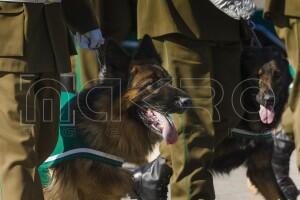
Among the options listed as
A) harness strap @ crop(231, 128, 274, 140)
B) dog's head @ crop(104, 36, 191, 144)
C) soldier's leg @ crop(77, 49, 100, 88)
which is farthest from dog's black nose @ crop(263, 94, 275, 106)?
soldier's leg @ crop(77, 49, 100, 88)

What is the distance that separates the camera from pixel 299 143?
4.32 m

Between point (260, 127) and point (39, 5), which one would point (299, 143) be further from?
point (39, 5)

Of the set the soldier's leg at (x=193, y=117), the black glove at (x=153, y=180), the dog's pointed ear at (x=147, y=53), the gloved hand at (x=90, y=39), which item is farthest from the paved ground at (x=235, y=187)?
the gloved hand at (x=90, y=39)

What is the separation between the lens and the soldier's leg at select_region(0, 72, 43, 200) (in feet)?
12.2

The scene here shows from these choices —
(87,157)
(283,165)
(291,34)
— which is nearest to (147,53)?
(87,157)

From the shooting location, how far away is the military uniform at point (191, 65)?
14.9 feet

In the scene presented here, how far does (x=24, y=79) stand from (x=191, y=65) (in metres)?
1.16

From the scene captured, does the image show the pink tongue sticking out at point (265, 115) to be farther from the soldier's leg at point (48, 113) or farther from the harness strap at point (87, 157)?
the soldier's leg at point (48, 113)

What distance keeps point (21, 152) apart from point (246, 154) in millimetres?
2021

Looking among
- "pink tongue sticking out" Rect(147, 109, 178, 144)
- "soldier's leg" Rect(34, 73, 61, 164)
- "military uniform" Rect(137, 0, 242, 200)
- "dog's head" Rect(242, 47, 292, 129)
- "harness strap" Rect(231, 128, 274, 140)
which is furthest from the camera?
"harness strap" Rect(231, 128, 274, 140)

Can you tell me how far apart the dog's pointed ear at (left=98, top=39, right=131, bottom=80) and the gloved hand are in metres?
0.11

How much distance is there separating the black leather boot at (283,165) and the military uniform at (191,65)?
0.98 meters

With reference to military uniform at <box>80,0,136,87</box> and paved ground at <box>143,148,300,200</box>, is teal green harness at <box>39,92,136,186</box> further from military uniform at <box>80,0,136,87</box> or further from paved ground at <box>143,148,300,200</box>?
paved ground at <box>143,148,300,200</box>

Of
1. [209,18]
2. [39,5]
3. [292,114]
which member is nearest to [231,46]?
[209,18]
